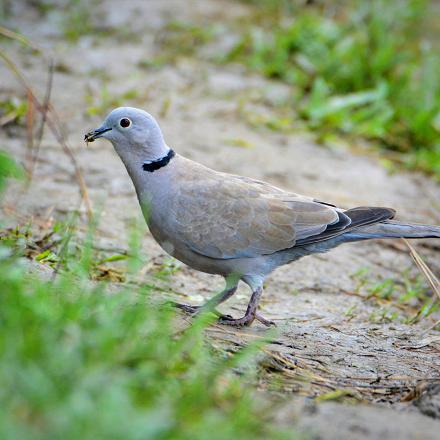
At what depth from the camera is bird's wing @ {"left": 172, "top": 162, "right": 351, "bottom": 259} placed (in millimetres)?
4059

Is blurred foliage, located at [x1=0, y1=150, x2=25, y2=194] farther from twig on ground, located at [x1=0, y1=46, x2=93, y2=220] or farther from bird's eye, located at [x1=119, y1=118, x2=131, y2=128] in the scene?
twig on ground, located at [x1=0, y1=46, x2=93, y2=220]

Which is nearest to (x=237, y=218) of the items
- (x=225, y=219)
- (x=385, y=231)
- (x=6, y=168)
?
(x=225, y=219)

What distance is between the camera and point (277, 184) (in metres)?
6.49

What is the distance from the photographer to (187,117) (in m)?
7.50

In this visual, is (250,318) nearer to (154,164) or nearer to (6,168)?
(154,164)

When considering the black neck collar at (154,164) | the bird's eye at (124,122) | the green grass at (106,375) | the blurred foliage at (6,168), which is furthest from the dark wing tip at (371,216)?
the blurred foliage at (6,168)

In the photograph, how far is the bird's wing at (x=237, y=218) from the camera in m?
4.06

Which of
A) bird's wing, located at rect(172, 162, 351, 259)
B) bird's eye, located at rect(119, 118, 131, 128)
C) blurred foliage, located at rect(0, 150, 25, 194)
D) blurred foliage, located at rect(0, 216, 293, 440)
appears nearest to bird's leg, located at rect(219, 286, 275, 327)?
bird's wing, located at rect(172, 162, 351, 259)

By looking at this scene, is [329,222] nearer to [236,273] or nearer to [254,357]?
[236,273]

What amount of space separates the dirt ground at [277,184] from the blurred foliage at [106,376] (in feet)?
1.00

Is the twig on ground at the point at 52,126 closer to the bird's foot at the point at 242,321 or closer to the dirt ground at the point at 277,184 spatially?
the dirt ground at the point at 277,184

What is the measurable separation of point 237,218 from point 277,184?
7.82 feet

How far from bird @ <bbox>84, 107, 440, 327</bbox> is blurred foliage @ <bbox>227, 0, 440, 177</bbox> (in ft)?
12.0

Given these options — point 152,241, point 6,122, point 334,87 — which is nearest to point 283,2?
point 334,87
